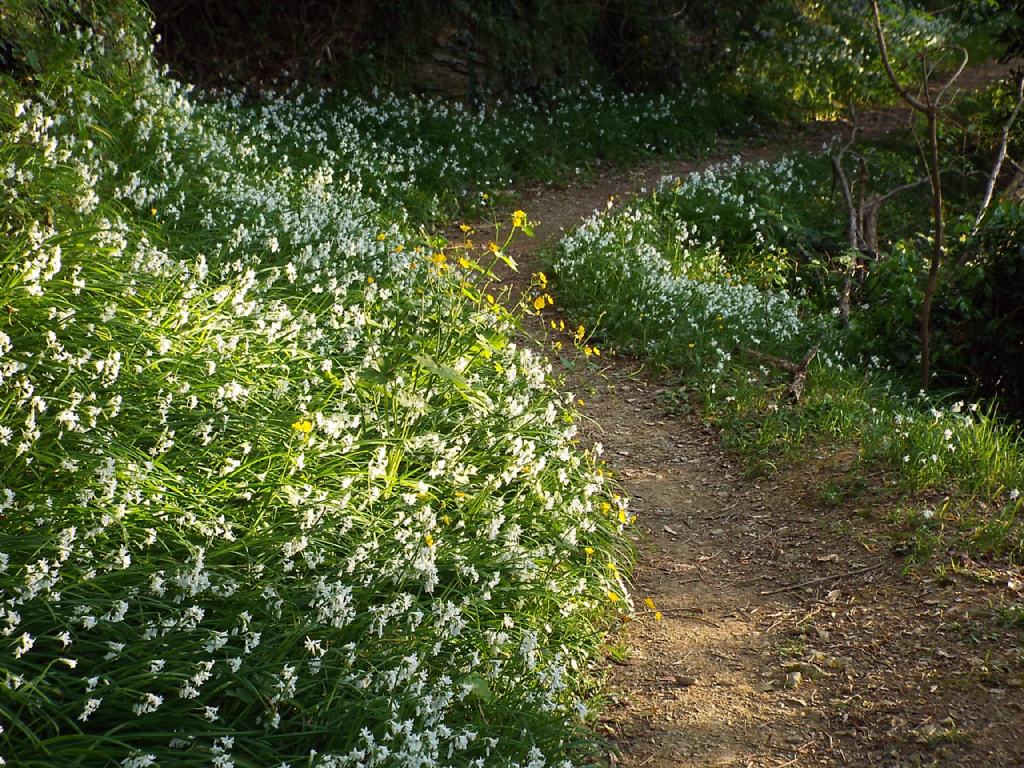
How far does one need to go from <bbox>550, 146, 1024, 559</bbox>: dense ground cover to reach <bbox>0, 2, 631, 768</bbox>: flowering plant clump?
1.62m

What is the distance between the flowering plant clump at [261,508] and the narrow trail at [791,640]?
30cm

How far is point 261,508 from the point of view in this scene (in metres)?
3.72

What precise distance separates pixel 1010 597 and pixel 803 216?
7.68 m

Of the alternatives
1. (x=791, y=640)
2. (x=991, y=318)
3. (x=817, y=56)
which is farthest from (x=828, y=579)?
(x=817, y=56)

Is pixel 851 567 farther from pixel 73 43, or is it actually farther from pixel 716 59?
pixel 716 59

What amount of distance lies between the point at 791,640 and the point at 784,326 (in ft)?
12.8

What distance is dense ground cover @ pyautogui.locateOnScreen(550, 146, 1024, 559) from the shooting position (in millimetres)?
5391

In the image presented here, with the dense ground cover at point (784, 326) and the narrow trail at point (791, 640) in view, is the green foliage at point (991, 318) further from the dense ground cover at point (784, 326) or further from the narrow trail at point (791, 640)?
the narrow trail at point (791, 640)

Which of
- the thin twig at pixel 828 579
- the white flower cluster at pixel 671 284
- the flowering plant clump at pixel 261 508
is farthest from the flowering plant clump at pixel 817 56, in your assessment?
the thin twig at pixel 828 579

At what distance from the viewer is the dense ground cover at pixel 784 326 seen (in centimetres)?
539

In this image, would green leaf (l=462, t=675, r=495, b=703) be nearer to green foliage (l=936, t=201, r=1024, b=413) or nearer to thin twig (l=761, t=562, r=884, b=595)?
thin twig (l=761, t=562, r=884, b=595)

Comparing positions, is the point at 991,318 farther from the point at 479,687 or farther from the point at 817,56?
the point at 817,56

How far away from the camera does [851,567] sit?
4.94 metres

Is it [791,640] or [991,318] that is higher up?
[991,318]
